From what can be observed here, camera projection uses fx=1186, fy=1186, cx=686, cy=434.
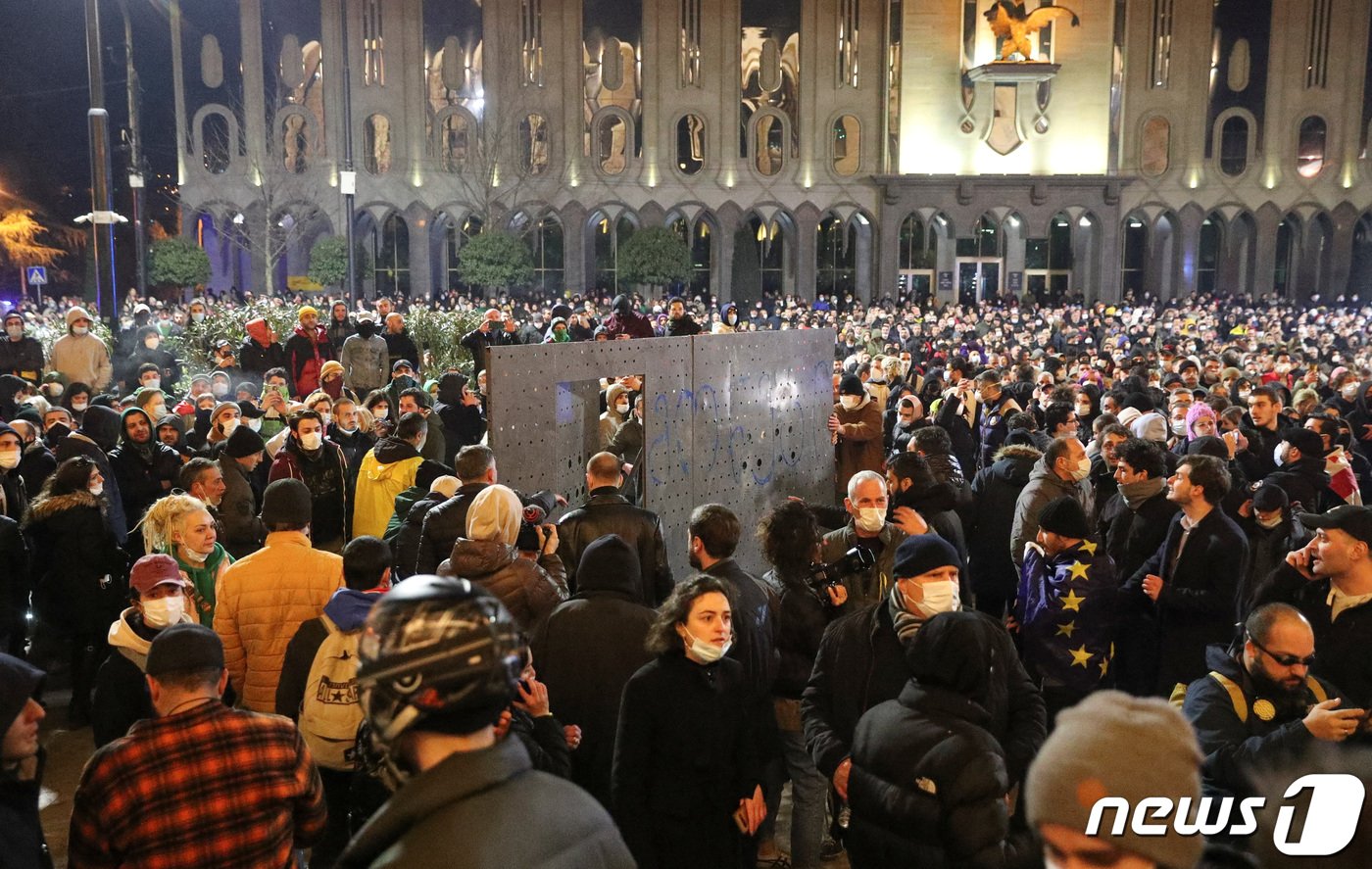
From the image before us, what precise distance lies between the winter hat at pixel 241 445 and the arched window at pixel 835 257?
35.4m

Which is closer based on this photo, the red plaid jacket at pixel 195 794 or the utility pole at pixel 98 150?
the red plaid jacket at pixel 195 794

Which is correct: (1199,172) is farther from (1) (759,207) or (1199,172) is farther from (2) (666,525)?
(2) (666,525)

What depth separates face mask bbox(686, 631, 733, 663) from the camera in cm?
389

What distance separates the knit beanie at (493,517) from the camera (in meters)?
4.80

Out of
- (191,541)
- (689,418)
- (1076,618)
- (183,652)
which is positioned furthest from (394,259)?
(183,652)

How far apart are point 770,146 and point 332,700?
37851 mm

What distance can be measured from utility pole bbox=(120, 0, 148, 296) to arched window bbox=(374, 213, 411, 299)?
23.7ft

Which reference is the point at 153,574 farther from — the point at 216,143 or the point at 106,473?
the point at 216,143

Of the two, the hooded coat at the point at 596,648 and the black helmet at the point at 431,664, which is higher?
the black helmet at the point at 431,664

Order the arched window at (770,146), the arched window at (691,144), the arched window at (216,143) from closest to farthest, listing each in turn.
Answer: the arched window at (216,143)
the arched window at (691,144)
the arched window at (770,146)

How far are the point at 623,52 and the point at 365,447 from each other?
108 ft

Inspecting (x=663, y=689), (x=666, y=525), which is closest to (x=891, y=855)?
(x=663, y=689)

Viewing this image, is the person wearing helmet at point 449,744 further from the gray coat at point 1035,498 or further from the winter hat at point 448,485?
the gray coat at point 1035,498

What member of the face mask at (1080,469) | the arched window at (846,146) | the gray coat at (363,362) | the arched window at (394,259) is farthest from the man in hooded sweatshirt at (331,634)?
the arched window at (846,146)
